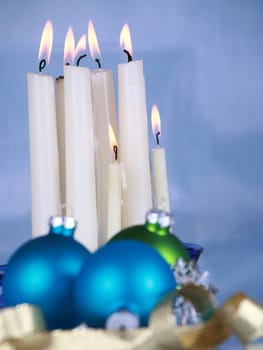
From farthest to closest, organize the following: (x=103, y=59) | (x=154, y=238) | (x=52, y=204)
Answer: (x=103, y=59) < (x=52, y=204) < (x=154, y=238)

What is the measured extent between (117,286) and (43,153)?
363 mm

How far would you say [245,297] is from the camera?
2.35ft

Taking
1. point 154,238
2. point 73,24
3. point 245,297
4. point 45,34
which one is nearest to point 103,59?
point 73,24

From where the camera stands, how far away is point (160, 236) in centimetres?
85

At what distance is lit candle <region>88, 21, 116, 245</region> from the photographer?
1086 millimetres

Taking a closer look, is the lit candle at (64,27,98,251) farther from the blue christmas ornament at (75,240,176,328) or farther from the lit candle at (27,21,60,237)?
the blue christmas ornament at (75,240,176,328)

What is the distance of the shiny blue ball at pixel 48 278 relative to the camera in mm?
759

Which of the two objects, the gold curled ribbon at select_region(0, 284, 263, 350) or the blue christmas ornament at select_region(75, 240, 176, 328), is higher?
the blue christmas ornament at select_region(75, 240, 176, 328)

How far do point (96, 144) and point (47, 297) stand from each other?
0.36 m

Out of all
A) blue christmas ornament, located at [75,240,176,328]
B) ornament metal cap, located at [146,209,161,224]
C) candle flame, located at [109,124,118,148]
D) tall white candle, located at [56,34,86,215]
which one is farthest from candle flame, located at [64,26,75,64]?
blue christmas ornament, located at [75,240,176,328]

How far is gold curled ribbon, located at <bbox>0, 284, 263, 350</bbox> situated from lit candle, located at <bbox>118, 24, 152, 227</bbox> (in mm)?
355

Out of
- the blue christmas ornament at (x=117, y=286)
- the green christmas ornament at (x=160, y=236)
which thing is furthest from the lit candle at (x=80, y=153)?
the blue christmas ornament at (x=117, y=286)

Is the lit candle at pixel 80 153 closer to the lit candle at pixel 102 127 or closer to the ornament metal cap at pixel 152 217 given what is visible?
the lit candle at pixel 102 127

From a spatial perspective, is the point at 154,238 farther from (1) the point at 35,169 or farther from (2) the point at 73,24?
(2) the point at 73,24
